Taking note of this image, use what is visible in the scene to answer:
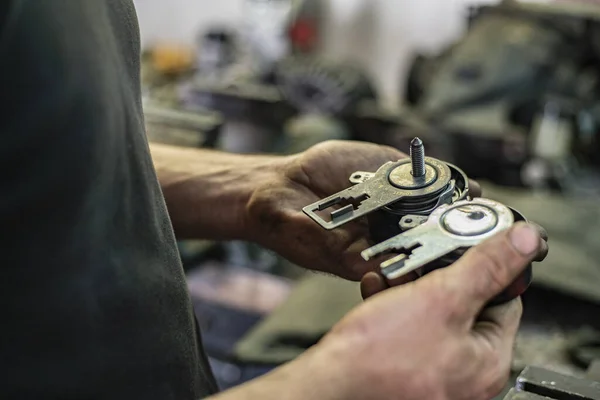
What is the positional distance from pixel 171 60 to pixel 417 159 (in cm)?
171

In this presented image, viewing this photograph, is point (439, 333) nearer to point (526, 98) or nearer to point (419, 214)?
point (419, 214)

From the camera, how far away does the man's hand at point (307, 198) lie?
69 centimetres

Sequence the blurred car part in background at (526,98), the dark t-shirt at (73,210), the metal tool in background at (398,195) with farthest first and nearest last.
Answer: the blurred car part in background at (526,98) → the metal tool in background at (398,195) → the dark t-shirt at (73,210)

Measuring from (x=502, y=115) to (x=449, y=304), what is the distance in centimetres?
118

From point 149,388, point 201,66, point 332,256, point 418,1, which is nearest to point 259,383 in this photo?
point 149,388

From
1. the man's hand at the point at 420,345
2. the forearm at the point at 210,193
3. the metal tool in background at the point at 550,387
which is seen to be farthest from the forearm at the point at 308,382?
the forearm at the point at 210,193

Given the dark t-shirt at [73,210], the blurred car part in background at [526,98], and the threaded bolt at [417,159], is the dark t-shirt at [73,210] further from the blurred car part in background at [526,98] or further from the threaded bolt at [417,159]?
the blurred car part in background at [526,98]

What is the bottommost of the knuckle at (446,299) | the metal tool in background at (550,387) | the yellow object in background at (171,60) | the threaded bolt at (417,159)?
the yellow object in background at (171,60)

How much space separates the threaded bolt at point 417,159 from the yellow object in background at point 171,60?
1.65 m

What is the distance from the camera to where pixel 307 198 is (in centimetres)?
74

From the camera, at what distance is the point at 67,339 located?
46cm

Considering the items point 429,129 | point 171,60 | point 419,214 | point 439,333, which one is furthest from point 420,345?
point 171,60

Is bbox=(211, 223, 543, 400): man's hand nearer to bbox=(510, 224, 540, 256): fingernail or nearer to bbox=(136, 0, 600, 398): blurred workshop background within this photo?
bbox=(510, 224, 540, 256): fingernail

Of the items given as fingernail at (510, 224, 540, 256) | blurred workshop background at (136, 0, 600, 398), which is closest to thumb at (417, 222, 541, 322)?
fingernail at (510, 224, 540, 256)
